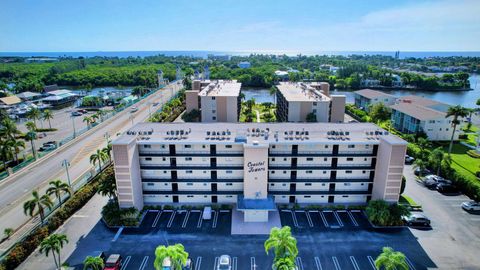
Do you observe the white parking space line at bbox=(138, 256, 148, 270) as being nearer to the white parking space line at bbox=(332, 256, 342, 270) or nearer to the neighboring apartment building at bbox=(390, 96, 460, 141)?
the white parking space line at bbox=(332, 256, 342, 270)

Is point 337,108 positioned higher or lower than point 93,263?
higher

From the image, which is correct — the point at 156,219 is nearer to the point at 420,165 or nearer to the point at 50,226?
the point at 50,226

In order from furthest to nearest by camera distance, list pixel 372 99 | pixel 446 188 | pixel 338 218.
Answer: pixel 372 99
pixel 446 188
pixel 338 218

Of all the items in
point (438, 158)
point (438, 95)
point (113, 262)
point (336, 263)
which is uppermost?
point (438, 158)

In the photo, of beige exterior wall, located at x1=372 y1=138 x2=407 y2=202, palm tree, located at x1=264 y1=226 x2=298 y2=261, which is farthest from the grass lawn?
palm tree, located at x1=264 y1=226 x2=298 y2=261

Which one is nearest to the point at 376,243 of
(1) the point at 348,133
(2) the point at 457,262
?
(2) the point at 457,262

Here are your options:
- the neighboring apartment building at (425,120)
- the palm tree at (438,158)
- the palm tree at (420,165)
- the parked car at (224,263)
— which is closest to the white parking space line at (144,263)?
the parked car at (224,263)

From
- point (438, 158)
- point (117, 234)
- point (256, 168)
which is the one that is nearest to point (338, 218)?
point (256, 168)
